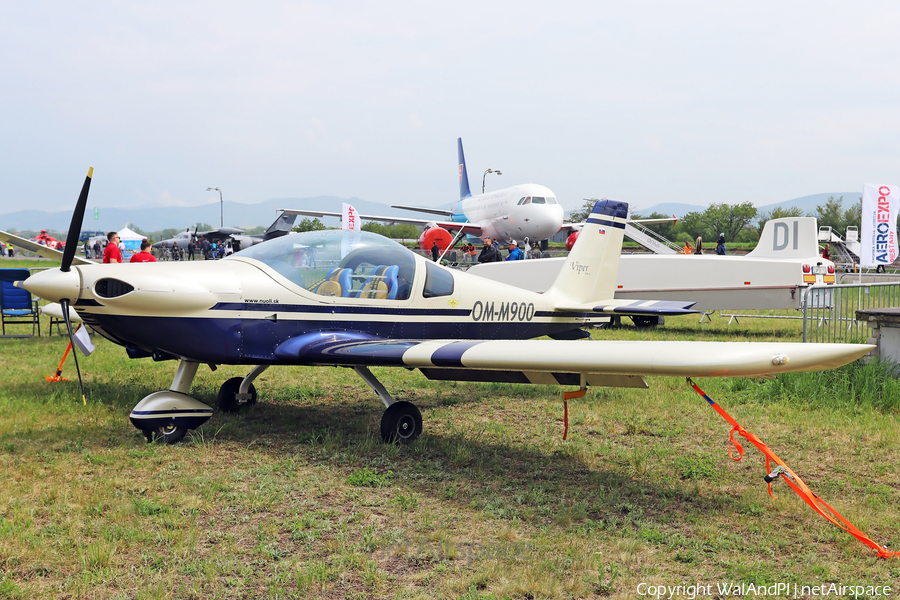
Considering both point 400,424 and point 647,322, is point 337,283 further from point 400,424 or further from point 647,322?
point 647,322

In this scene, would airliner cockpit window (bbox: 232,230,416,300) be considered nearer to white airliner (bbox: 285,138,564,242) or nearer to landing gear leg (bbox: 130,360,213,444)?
landing gear leg (bbox: 130,360,213,444)

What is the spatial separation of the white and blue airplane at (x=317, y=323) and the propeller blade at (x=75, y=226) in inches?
0.5

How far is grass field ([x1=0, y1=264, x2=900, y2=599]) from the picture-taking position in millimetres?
3328

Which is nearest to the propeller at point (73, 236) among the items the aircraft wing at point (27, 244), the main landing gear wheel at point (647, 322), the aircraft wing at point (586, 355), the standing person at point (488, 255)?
the aircraft wing at point (586, 355)

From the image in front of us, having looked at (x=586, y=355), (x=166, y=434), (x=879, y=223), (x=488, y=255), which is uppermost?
(x=879, y=223)

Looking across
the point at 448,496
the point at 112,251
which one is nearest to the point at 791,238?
the point at 448,496

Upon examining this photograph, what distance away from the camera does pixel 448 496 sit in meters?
4.52

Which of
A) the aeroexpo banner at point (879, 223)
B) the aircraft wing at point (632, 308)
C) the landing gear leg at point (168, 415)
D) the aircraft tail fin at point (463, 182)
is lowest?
the landing gear leg at point (168, 415)

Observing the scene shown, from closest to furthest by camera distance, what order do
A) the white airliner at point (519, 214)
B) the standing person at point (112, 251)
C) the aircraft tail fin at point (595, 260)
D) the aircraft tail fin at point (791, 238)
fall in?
the aircraft tail fin at point (595, 260) → the standing person at point (112, 251) → the aircraft tail fin at point (791, 238) → the white airliner at point (519, 214)

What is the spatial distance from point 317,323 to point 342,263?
2.00 feet

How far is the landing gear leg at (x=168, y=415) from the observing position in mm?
5520

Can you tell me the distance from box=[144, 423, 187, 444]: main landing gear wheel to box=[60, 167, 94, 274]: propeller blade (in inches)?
40.9

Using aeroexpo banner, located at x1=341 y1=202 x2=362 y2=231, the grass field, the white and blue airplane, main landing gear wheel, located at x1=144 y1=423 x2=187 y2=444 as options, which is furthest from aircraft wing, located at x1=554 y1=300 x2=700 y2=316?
aeroexpo banner, located at x1=341 y1=202 x2=362 y2=231

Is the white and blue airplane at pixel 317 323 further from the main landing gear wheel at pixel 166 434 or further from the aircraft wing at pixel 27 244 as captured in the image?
the aircraft wing at pixel 27 244
